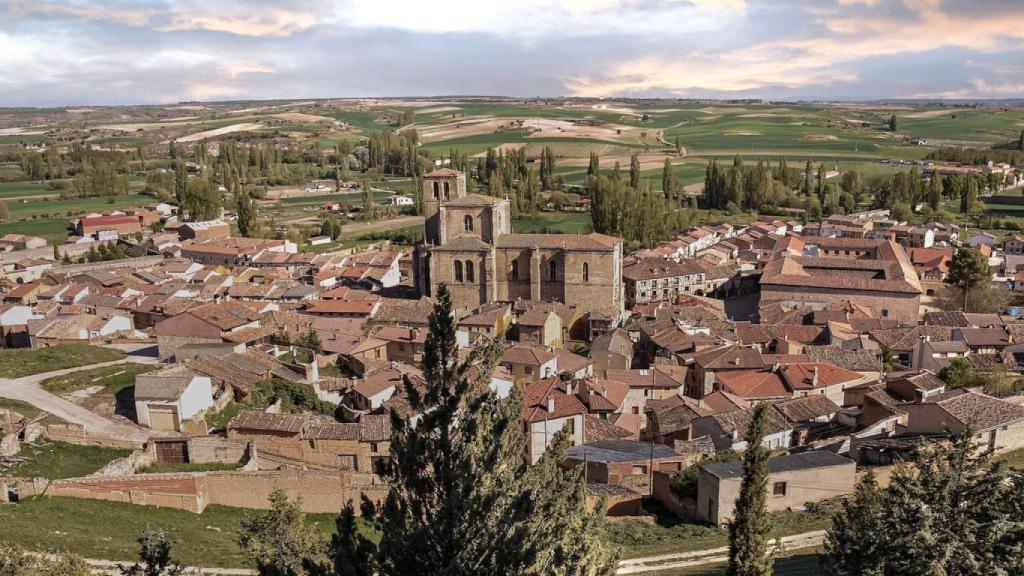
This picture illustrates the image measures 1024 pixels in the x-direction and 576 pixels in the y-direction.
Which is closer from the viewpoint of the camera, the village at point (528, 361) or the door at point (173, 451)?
the village at point (528, 361)

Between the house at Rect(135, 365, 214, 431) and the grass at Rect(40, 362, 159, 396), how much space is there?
3.30 metres

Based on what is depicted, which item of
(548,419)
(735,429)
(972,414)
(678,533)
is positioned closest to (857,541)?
(678,533)

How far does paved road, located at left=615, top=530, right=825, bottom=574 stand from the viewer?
56.3ft

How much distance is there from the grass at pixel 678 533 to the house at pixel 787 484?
41 centimetres

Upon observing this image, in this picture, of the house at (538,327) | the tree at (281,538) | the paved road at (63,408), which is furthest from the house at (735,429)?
the paved road at (63,408)

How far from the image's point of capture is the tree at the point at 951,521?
9531 mm

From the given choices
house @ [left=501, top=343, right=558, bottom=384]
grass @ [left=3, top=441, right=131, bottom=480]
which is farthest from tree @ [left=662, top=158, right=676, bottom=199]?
grass @ [left=3, top=441, right=131, bottom=480]

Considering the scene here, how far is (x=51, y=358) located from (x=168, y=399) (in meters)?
11.2

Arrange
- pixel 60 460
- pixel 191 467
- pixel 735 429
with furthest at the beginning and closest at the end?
1. pixel 735 429
2. pixel 191 467
3. pixel 60 460

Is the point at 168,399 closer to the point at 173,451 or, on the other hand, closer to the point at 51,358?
the point at 173,451

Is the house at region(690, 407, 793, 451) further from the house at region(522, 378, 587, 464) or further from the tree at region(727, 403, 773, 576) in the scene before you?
the tree at region(727, 403, 773, 576)

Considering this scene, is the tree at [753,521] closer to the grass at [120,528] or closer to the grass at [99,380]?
the grass at [120,528]

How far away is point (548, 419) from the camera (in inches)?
973

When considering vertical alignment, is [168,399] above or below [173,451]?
above
